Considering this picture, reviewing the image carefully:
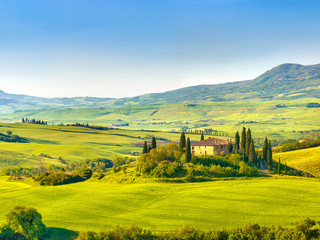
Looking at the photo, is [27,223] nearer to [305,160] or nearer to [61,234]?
[61,234]

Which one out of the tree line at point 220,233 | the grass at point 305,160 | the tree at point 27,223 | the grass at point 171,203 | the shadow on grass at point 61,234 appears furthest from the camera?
the grass at point 305,160

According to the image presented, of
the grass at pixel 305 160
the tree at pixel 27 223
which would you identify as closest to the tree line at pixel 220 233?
the tree at pixel 27 223

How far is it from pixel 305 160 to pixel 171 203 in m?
77.9

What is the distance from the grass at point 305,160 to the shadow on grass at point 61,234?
89.9m

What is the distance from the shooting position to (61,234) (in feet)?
195

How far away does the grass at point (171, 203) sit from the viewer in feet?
211

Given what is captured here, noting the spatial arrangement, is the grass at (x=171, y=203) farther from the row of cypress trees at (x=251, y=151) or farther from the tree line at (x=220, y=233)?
the row of cypress trees at (x=251, y=151)

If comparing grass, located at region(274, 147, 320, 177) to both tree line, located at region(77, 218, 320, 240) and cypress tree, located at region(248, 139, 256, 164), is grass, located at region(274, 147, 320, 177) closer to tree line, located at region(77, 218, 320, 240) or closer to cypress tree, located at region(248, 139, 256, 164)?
cypress tree, located at region(248, 139, 256, 164)

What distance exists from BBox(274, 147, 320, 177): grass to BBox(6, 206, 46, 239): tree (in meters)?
94.7

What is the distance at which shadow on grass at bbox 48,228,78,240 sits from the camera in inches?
2303

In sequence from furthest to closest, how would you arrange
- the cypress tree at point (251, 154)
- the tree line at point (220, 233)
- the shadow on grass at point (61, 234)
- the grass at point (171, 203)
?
the cypress tree at point (251, 154) → the grass at point (171, 203) → the shadow on grass at point (61, 234) → the tree line at point (220, 233)

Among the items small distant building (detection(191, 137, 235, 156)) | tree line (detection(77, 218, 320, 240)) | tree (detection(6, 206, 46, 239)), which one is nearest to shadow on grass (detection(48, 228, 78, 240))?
tree (detection(6, 206, 46, 239))

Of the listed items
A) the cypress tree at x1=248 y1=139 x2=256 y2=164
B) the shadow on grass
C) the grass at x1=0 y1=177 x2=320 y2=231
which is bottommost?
the shadow on grass

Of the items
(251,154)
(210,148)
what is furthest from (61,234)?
(251,154)
